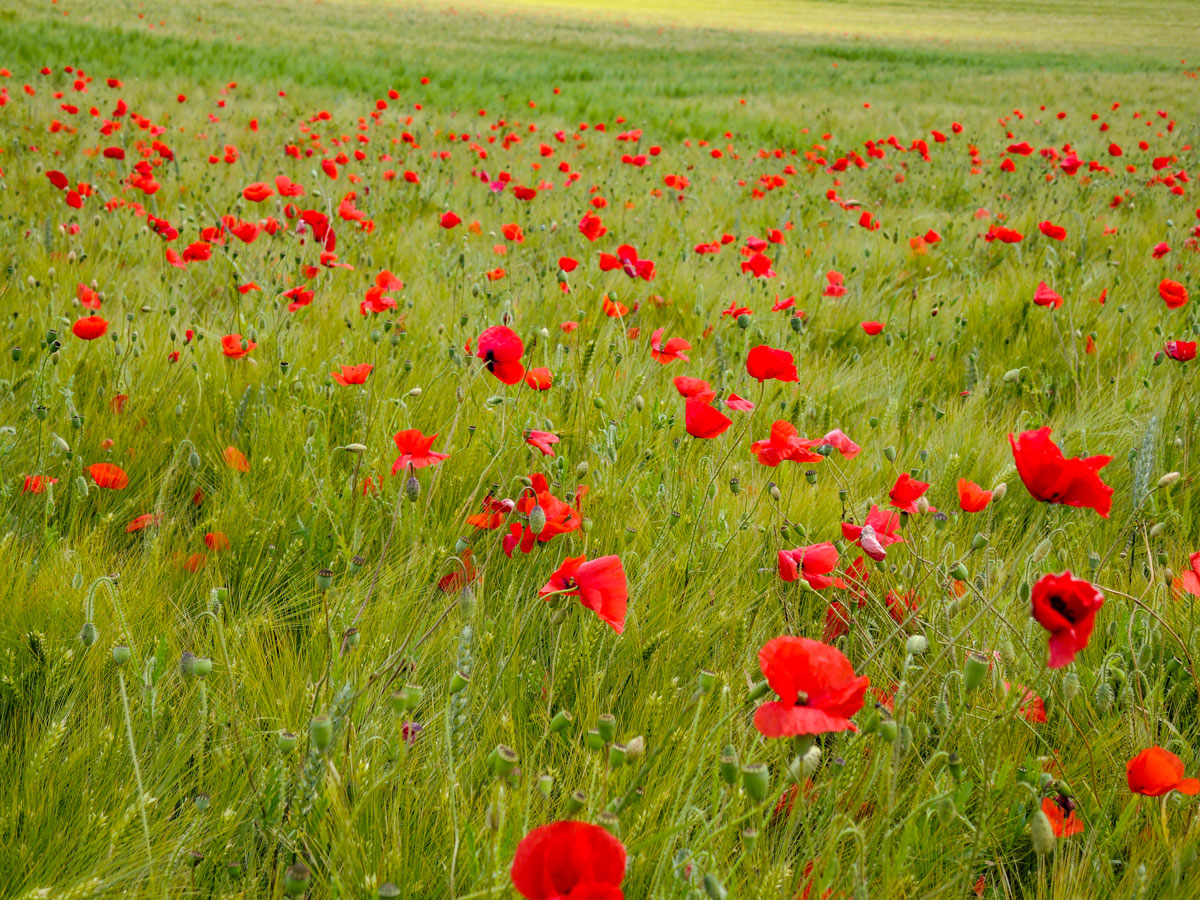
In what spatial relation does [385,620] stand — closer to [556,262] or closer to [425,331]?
[425,331]

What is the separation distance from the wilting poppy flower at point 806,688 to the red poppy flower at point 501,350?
2.71 feet

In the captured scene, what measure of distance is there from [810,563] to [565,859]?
0.76 meters

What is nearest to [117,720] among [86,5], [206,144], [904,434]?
[904,434]

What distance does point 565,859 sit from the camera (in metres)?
0.62

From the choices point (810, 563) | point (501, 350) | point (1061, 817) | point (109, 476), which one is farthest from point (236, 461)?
point (1061, 817)

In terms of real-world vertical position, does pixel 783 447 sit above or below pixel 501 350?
below

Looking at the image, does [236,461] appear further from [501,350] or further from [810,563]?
[810,563]

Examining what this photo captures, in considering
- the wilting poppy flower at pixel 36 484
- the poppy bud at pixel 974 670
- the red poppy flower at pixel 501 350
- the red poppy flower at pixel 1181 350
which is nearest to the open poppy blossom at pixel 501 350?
the red poppy flower at pixel 501 350

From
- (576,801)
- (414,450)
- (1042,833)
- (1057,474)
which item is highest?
(1057,474)

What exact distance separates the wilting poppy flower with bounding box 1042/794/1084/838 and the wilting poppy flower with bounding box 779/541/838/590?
16.1 inches

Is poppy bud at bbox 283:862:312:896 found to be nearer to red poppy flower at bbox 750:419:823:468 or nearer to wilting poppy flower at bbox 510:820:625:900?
wilting poppy flower at bbox 510:820:625:900

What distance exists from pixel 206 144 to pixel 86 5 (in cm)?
1411

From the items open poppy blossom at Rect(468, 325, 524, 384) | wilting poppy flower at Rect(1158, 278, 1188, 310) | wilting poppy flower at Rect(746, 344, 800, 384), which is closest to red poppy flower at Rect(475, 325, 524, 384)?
open poppy blossom at Rect(468, 325, 524, 384)

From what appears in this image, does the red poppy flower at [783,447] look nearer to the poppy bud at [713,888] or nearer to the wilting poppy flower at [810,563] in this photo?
the wilting poppy flower at [810,563]
